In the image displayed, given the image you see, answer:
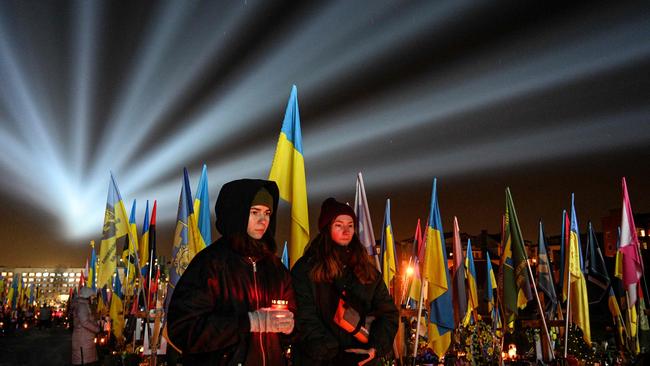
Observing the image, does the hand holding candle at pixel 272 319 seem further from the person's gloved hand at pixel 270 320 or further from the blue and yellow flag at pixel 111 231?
the blue and yellow flag at pixel 111 231

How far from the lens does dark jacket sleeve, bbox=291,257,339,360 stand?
181 inches

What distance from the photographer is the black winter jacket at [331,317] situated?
4633 millimetres

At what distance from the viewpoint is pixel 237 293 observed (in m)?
3.88

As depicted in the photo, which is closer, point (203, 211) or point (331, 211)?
point (331, 211)

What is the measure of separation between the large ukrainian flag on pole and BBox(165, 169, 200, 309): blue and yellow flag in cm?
533

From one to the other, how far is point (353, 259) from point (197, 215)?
7.97 m

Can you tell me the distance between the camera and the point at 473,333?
47.3ft

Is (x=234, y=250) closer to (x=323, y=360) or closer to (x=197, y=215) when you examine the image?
(x=323, y=360)

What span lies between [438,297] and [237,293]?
8.13m

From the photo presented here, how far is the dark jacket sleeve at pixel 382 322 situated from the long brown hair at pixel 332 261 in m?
0.19

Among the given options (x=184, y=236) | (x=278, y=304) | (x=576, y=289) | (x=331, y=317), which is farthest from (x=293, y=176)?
(x=576, y=289)

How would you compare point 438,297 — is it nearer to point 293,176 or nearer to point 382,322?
point 293,176

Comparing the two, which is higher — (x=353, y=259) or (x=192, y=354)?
(x=353, y=259)

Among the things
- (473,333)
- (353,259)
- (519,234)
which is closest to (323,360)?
(353,259)
